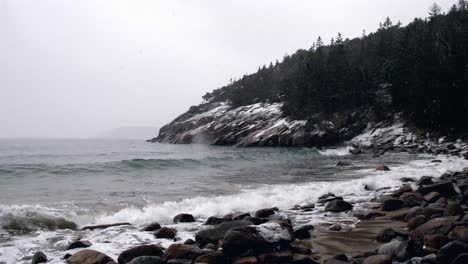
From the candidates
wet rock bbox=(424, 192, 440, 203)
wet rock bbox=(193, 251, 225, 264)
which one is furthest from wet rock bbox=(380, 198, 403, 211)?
wet rock bbox=(193, 251, 225, 264)

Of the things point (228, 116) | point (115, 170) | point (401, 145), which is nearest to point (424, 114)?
point (401, 145)

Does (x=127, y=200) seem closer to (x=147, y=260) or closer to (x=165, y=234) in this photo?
(x=165, y=234)

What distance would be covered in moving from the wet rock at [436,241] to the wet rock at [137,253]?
19.4ft

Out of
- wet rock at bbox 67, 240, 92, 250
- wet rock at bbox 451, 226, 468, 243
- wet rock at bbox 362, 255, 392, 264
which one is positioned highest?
wet rock at bbox 451, 226, 468, 243

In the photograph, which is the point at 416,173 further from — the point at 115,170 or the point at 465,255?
the point at 115,170

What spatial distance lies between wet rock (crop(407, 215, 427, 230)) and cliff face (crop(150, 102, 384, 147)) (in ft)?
163

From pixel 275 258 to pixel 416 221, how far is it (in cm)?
457

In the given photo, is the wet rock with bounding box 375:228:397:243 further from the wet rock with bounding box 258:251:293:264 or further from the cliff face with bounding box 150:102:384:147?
the cliff face with bounding box 150:102:384:147

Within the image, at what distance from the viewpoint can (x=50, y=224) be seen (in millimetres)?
11320

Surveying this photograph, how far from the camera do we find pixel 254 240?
766cm

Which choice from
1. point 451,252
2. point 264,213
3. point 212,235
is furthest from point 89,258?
point 451,252

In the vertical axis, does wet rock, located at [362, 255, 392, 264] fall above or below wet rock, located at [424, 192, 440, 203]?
below

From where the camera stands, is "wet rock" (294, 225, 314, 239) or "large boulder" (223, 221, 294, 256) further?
"wet rock" (294, 225, 314, 239)

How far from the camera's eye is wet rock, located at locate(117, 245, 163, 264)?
7.82 metres
